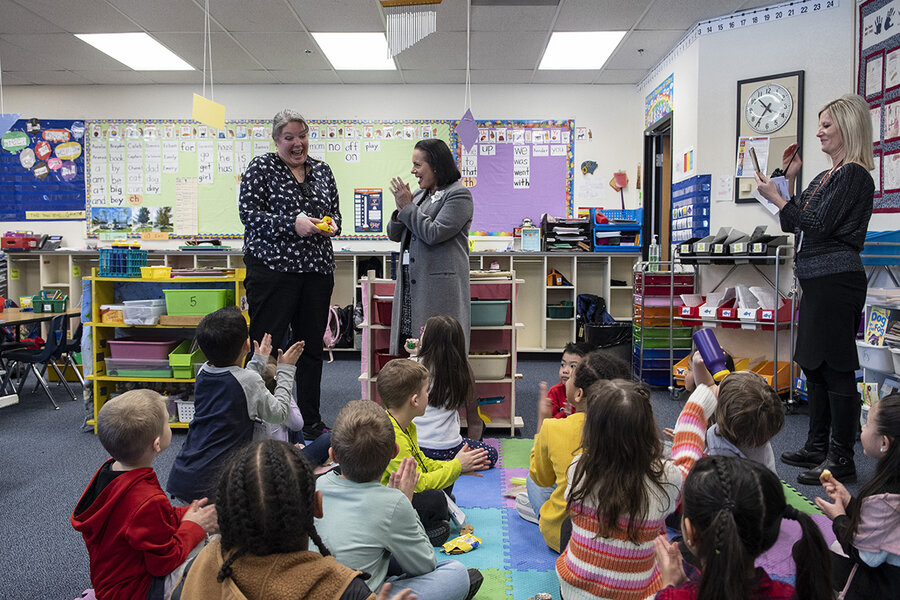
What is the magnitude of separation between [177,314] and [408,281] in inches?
52.2

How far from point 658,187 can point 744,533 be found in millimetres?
5550

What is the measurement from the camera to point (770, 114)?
170 inches

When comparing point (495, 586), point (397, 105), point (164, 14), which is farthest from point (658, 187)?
point (495, 586)

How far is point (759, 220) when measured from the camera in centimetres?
441

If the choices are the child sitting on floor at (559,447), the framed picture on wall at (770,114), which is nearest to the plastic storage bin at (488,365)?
the child sitting on floor at (559,447)

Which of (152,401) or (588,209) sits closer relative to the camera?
(152,401)

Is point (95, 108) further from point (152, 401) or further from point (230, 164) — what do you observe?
→ point (152, 401)

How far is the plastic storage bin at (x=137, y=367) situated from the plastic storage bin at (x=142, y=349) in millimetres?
21

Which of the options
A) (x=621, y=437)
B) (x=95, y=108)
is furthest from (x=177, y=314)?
(x=95, y=108)

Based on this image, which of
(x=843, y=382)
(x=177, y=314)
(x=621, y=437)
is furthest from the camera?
(x=177, y=314)

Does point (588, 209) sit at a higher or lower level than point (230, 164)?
lower

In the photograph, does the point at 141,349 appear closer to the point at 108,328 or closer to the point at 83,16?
the point at 108,328

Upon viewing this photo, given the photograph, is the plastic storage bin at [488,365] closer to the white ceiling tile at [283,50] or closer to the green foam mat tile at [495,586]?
the green foam mat tile at [495,586]

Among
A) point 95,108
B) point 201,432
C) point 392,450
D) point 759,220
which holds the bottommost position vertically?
point 201,432
